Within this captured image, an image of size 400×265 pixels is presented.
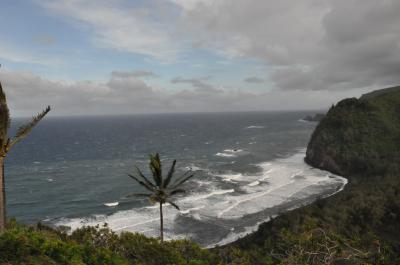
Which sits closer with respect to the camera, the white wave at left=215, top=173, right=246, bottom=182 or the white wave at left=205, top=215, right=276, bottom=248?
the white wave at left=205, top=215, right=276, bottom=248

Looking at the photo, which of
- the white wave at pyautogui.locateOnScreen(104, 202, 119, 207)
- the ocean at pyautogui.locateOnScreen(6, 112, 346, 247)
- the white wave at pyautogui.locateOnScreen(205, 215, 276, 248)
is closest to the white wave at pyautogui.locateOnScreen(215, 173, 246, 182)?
the ocean at pyautogui.locateOnScreen(6, 112, 346, 247)

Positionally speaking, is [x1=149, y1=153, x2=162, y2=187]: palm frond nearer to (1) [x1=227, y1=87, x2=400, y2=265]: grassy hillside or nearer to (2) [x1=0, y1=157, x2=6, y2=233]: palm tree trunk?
(1) [x1=227, y1=87, x2=400, y2=265]: grassy hillside

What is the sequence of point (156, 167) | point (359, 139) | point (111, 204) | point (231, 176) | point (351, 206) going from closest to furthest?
point (156, 167) < point (351, 206) < point (111, 204) < point (231, 176) < point (359, 139)

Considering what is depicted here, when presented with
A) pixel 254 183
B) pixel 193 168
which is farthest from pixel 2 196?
pixel 193 168

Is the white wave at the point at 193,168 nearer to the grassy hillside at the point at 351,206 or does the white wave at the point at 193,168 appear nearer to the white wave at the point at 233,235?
the grassy hillside at the point at 351,206

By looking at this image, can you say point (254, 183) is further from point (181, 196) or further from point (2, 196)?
point (2, 196)

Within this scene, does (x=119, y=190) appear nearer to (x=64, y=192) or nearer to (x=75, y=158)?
(x=64, y=192)

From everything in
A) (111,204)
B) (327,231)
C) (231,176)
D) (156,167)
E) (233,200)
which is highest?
(156,167)
